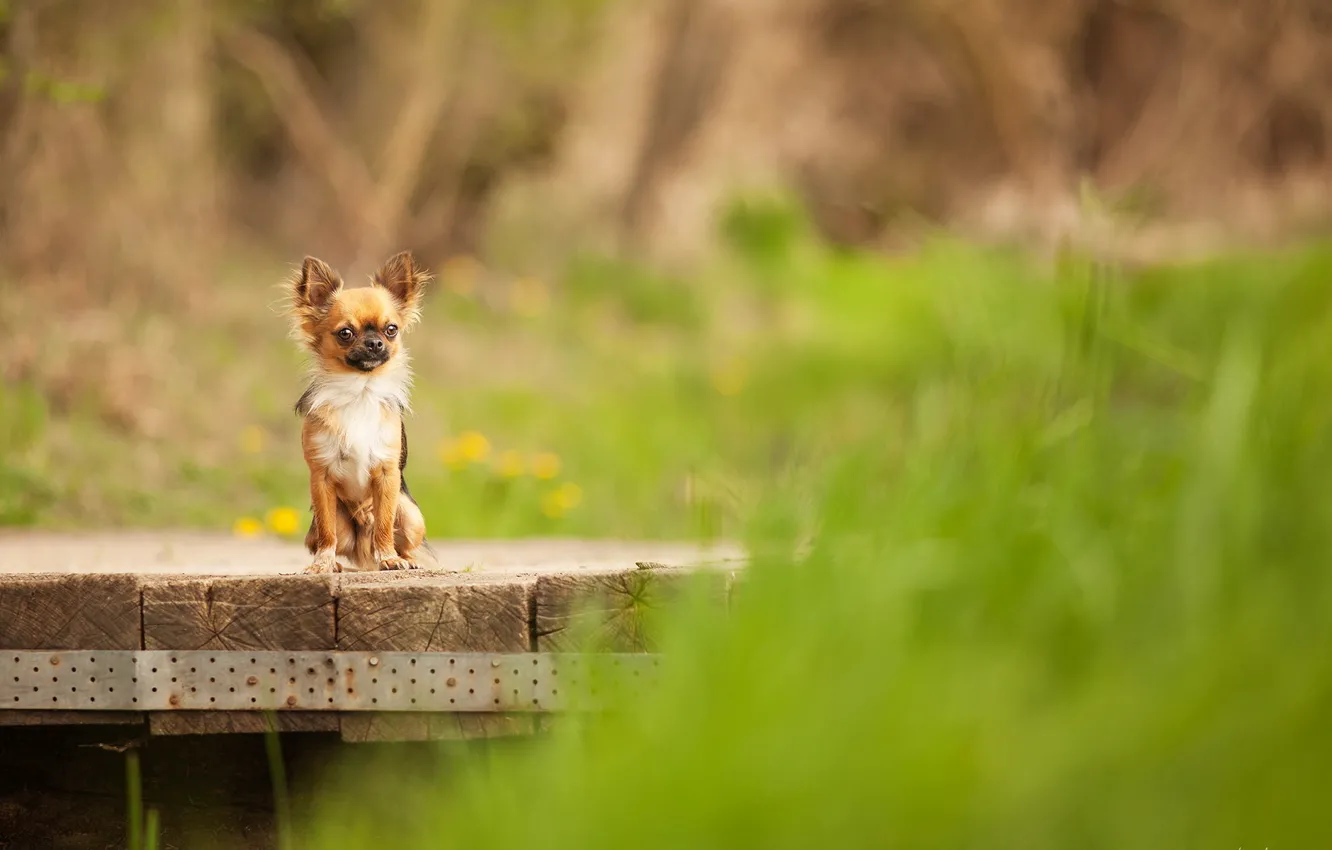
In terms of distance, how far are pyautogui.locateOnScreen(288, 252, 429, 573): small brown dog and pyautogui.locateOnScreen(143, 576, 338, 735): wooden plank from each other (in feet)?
0.29

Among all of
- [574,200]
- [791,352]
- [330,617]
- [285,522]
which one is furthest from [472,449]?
[574,200]

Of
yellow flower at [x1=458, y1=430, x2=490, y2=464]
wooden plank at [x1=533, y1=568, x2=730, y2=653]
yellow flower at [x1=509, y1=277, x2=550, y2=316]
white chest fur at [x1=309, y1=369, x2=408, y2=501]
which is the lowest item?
wooden plank at [x1=533, y1=568, x2=730, y2=653]

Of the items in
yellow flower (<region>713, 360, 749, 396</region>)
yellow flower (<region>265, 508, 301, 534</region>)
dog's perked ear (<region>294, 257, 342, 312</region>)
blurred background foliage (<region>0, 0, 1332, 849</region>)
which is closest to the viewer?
blurred background foliage (<region>0, 0, 1332, 849</region>)

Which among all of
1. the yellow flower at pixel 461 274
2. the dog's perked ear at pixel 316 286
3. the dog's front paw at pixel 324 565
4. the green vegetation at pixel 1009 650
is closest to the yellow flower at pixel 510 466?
the green vegetation at pixel 1009 650

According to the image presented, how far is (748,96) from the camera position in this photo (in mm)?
12320

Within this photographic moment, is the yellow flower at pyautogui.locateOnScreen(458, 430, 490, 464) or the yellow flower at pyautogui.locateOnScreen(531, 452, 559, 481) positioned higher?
the yellow flower at pyautogui.locateOnScreen(458, 430, 490, 464)

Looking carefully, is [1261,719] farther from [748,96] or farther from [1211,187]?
[748,96]

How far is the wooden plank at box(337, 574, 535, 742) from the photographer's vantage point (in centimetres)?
263

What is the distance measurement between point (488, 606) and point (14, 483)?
2.83 metres

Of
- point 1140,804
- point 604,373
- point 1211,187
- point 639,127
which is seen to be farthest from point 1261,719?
point 639,127

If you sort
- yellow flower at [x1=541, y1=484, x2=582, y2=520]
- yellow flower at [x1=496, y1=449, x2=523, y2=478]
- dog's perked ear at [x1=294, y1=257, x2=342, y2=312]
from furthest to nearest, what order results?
yellow flower at [x1=496, y1=449, x2=523, y2=478], yellow flower at [x1=541, y1=484, x2=582, y2=520], dog's perked ear at [x1=294, y1=257, x2=342, y2=312]

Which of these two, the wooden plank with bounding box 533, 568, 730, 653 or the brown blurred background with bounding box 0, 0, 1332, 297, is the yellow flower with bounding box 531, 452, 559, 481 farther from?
the wooden plank with bounding box 533, 568, 730, 653

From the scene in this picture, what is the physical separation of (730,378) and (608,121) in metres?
Result: 4.90

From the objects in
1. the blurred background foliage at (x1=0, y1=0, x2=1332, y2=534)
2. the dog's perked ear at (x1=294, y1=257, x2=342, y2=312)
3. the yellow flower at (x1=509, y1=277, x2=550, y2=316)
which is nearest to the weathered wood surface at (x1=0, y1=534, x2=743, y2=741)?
the blurred background foliage at (x1=0, y1=0, x2=1332, y2=534)
